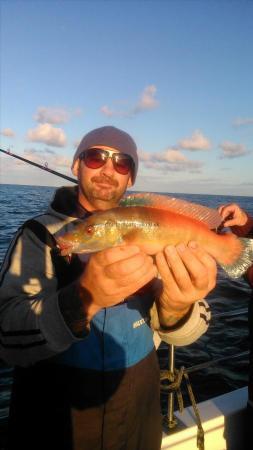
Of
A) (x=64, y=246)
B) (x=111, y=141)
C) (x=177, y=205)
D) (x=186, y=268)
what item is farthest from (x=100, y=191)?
(x=186, y=268)

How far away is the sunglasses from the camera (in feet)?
13.1

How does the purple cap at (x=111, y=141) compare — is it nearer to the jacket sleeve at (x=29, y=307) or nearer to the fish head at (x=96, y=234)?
the fish head at (x=96, y=234)

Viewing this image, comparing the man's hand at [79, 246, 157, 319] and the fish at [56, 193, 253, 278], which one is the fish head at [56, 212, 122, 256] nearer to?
the fish at [56, 193, 253, 278]

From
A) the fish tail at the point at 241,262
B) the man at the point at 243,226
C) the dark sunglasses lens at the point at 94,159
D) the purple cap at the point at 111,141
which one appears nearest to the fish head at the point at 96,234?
the dark sunglasses lens at the point at 94,159

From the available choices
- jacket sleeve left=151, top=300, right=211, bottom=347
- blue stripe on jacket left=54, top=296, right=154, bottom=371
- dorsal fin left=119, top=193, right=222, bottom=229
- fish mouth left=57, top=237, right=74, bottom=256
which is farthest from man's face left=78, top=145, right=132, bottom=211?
jacket sleeve left=151, top=300, right=211, bottom=347

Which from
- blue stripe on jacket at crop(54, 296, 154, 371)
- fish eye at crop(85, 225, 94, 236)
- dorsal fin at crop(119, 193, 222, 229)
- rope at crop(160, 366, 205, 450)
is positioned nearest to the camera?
blue stripe on jacket at crop(54, 296, 154, 371)

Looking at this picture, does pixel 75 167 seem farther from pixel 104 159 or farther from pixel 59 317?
pixel 59 317

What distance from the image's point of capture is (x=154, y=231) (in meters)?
3.12

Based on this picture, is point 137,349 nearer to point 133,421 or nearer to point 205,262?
point 133,421

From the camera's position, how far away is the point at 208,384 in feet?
28.3

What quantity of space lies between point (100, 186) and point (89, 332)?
1.89 meters

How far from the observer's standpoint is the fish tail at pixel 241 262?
3.39m

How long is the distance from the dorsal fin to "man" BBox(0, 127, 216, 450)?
22.8 inches

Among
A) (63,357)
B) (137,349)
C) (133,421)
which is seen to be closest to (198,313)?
(137,349)
